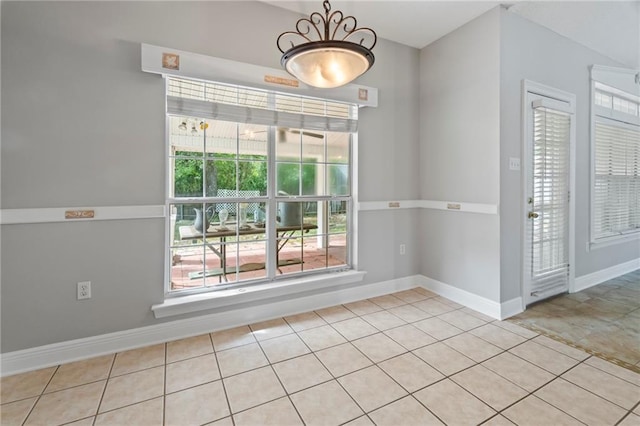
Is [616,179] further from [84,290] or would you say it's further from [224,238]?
[84,290]

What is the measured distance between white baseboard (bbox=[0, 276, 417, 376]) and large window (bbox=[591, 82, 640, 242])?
10.1ft

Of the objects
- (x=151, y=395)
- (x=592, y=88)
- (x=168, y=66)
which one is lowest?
(x=151, y=395)

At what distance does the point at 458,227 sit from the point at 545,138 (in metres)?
1.23

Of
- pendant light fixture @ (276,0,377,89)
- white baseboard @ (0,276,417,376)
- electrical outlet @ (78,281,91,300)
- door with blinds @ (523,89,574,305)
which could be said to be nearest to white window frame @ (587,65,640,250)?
door with blinds @ (523,89,574,305)

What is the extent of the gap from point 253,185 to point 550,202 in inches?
121

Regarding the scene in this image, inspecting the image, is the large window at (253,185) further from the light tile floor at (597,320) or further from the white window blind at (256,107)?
the light tile floor at (597,320)

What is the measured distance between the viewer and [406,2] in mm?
2652

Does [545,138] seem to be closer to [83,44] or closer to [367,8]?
[367,8]

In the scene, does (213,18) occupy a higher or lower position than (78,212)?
higher

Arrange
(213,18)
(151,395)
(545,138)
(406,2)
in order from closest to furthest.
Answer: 1. (151,395)
2. (213,18)
3. (406,2)
4. (545,138)

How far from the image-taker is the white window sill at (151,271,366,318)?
238cm

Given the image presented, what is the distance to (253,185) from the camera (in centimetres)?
Answer: 281

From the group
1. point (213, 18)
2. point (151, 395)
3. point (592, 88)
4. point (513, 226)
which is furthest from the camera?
point (592, 88)

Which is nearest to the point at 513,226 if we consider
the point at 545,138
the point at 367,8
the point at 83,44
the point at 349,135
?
the point at 545,138
